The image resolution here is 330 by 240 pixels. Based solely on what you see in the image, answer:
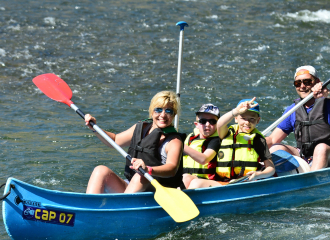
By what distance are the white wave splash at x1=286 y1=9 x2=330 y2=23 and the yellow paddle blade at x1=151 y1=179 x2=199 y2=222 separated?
33.2 ft

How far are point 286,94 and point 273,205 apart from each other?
449 centimetres

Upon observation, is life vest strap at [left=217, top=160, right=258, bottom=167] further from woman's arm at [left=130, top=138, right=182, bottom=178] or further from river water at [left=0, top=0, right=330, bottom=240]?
woman's arm at [left=130, top=138, right=182, bottom=178]

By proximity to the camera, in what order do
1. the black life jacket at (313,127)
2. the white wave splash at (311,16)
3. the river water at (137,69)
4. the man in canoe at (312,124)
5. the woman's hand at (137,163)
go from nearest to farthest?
1. the woman's hand at (137,163)
2. the man in canoe at (312,124)
3. the black life jacket at (313,127)
4. the river water at (137,69)
5. the white wave splash at (311,16)

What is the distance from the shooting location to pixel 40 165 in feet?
18.4

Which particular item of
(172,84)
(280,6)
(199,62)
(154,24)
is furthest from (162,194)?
(280,6)

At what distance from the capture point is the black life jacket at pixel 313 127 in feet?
15.7

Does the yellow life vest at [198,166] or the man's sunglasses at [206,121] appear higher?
the man's sunglasses at [206,121]

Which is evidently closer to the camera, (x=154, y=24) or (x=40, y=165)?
(x=40, y=165)

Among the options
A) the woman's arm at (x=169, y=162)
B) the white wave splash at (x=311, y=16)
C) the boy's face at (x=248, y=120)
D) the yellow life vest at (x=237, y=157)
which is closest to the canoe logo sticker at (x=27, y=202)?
the woman's arm at (x=169, y=162)

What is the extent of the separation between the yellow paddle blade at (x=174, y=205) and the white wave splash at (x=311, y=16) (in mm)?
10108

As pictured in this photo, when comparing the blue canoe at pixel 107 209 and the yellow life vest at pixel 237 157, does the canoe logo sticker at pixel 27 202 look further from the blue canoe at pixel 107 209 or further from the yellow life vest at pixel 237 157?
the yellow life vest at pixel 237 157

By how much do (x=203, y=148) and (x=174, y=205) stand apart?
0.81 m

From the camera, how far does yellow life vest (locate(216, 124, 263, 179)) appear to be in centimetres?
423

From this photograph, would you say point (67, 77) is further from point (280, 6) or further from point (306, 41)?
point (280, 6)
